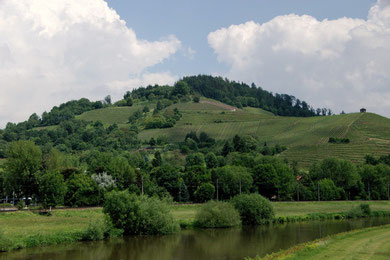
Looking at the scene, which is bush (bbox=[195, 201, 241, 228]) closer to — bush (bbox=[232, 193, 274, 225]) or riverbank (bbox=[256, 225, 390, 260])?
bush (bbox=[232, 193, 274, 225])

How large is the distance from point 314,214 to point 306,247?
39991 millimetres

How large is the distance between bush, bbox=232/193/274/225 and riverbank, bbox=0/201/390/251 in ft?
16.7

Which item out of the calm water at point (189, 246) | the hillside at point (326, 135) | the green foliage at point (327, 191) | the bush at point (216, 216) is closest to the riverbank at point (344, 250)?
the calm water at point (189, 246)

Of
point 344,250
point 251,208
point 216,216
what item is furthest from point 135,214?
point 344,250

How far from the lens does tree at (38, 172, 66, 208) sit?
218ft

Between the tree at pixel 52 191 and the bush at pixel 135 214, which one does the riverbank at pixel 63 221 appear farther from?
the tree at pixel 52 191

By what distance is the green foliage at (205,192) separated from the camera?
3607 inches

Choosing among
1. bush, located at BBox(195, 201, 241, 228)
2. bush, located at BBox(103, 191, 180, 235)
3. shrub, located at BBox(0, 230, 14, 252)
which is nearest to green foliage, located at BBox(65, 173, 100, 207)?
bush, located at BBox(103, 191, 180, 235)

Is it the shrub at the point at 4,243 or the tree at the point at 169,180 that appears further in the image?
the tree at the point at 169,180

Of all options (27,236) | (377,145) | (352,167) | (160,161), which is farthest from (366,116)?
(27,236)

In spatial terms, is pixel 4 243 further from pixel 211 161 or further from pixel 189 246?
pixel 211 161

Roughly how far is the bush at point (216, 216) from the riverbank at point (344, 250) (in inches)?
724

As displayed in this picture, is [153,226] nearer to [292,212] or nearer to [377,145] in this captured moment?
[292,212]

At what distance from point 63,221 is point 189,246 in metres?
20.9
